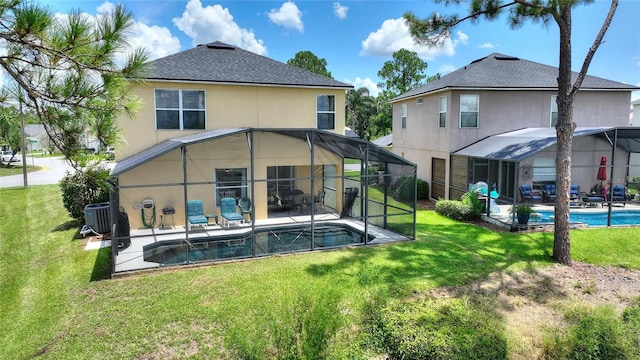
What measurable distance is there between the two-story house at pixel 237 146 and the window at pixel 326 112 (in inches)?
1.6

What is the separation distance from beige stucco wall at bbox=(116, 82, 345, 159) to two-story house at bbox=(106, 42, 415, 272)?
0.03 m

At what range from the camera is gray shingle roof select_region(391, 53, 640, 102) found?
17.4 meters

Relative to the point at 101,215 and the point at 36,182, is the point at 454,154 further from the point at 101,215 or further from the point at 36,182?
the point at 36,182

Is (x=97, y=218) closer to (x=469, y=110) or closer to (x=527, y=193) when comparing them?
(x=469, y=110)

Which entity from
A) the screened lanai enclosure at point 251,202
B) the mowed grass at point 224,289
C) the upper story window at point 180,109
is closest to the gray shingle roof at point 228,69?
A: the upper story window at point 180,109

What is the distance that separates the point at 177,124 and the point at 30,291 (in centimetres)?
714

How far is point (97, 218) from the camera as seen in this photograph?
12312mm

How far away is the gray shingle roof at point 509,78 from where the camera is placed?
57.0ft

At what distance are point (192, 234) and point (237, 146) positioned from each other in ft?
11.0

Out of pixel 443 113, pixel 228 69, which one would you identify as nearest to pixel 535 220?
pixel 443 113

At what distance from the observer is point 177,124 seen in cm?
1379

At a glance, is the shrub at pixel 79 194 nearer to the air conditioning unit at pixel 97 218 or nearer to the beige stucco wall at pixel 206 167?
the air conditioning unit at pixel 97 218

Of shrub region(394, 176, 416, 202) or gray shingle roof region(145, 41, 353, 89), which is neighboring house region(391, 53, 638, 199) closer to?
shrub region(394, 176, 416, 202)

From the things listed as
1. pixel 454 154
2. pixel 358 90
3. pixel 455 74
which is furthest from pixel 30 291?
pixel 358 90
